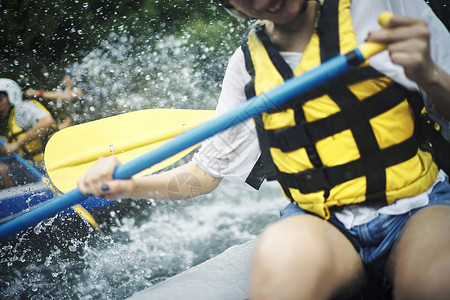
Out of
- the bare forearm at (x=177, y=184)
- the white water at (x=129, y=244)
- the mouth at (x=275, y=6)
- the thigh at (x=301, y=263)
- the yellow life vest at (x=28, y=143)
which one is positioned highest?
the mouth at (x=275, y=6)

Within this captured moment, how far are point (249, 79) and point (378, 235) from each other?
536 mm

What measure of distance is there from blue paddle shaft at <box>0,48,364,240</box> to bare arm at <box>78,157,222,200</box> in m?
0.03

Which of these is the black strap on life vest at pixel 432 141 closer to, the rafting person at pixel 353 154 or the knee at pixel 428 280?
the rafting person at pixel 353 154

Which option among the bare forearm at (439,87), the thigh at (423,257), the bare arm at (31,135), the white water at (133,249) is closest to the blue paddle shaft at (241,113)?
the bare forearm at (439,87)

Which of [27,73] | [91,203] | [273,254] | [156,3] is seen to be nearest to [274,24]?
[273,254]

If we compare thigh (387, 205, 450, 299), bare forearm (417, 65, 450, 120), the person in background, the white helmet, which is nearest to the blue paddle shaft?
bare forearm (417, 65, 450, 120)

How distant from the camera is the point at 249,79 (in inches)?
40.9

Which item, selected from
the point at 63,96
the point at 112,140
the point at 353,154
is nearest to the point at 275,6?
the point at 353,154

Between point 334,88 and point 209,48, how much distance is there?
6176 millimetres

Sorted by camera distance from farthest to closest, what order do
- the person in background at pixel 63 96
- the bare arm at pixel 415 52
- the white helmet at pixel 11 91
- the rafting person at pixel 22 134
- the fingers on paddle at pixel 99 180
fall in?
the person in background at pixel 63 96 < the white helmet at pixel 11 91 < the rafting person at pixel 22 134 < the fingers on paddle at pixel 99 180 < the bare arm at pixel 415 52

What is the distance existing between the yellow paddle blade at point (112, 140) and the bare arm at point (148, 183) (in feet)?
3.52

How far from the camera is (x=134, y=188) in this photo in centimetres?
106

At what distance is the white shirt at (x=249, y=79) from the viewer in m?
0.80

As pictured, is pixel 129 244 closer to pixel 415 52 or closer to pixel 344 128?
pixel 344 128
